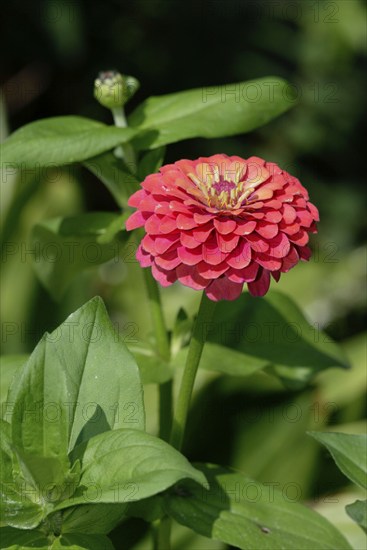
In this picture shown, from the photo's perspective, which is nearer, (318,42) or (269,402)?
(269,402)

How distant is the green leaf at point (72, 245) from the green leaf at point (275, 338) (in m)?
0.13

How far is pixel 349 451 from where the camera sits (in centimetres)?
66

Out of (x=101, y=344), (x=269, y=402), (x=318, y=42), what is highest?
(x=318, y=42)

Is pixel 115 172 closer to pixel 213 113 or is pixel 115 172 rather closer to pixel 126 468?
pixel 213 113

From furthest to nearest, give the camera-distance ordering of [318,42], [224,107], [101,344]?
[318,42]
[224,107]
[101,344]

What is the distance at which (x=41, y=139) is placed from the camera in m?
0.72

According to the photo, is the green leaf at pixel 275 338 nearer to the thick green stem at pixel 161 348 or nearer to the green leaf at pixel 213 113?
the thick green stem at pixel 161 348

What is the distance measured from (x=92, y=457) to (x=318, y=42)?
1.53 metres

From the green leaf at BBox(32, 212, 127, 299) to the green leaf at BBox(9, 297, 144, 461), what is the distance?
0.15 meters

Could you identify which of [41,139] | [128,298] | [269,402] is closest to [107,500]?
[41,139]

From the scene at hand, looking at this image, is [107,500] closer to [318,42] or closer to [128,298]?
[128,298]

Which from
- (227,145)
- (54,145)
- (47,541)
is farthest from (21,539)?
(227,145)

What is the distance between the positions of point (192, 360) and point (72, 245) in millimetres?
296

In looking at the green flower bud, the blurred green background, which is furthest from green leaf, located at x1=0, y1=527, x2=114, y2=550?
the blurred green background
